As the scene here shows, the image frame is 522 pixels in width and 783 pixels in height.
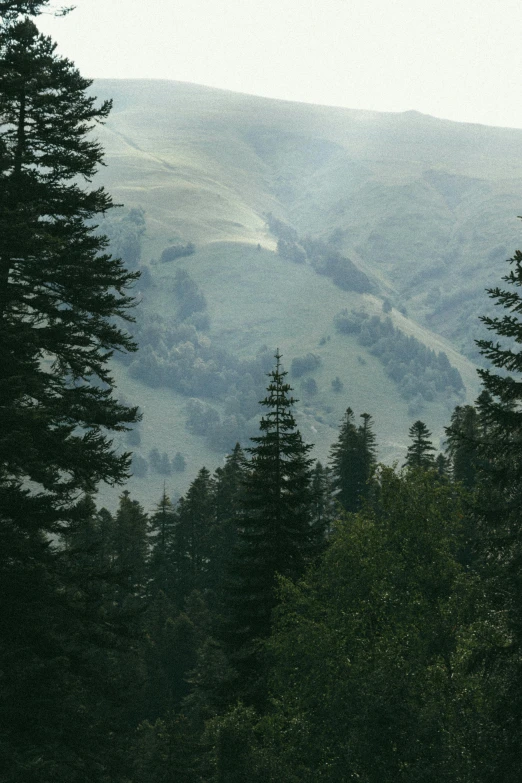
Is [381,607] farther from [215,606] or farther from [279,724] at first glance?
[215,606]

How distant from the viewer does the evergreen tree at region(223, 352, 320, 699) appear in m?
30.8

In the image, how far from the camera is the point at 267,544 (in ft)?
104

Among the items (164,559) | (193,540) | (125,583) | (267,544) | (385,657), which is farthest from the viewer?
(193,540)

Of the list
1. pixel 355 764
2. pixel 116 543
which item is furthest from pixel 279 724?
pixel 116 543

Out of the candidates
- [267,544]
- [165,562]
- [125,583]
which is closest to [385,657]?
[125,583]

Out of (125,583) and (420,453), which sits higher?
(420,453)

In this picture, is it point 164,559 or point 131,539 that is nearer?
point 131,539

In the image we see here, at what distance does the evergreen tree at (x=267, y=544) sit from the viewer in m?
30.8

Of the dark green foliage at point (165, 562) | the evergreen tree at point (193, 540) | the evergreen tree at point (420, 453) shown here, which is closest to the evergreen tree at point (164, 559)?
the dark green foliage at point (165, 562)

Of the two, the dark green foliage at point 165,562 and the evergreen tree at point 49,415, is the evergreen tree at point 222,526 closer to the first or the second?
the dark green foliage at point 165,562

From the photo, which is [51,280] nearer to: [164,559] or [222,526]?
[222,526]

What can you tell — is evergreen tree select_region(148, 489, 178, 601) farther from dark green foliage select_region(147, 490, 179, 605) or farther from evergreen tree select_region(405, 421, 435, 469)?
evergreen tree select_region(405, 421, 435, 469)

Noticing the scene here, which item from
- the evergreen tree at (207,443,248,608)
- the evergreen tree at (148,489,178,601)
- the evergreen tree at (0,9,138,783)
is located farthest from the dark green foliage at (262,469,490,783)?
the evergreen tree at (148,489,178,601)

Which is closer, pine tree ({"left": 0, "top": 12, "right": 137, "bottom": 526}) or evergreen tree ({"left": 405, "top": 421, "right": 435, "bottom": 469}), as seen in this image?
pine tree ({"left": 0, "top": 12, "right": 137, "bottom": 526})
